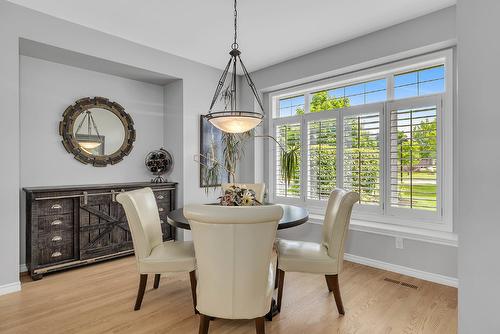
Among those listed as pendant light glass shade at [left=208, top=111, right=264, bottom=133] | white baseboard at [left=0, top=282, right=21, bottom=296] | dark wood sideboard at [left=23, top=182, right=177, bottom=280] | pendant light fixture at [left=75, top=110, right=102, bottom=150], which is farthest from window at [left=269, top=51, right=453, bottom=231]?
white baseboard at [left=0, top=282, right=21, bottom=296]

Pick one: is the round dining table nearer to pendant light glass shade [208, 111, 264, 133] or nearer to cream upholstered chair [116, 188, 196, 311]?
cream upholstered chair [116, 188, 196, 311]

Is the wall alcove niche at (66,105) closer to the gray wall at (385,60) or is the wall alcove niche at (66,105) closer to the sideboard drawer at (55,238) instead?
the sideboard drawer at (55,238)

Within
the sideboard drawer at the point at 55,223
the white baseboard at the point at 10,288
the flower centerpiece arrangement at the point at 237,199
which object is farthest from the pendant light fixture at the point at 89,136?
the flower centerpiece arrangement at the point at 237,199

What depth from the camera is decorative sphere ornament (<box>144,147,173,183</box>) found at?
14.3 feet

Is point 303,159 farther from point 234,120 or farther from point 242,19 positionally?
point 242,19

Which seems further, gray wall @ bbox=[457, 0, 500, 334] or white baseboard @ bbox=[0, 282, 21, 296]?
white baseboard @ bbox=[0, 282, 21, 296]

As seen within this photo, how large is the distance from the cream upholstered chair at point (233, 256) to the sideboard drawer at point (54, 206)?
232cm

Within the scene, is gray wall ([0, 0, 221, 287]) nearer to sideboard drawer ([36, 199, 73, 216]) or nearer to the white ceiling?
the white ceiling

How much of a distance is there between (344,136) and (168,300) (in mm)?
2882

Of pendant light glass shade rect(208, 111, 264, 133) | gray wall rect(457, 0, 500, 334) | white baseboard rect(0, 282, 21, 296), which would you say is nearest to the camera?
gray wall rect(457, 0, 500, 334)

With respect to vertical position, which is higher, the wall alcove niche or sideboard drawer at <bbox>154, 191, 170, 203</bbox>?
the wall alcove niche

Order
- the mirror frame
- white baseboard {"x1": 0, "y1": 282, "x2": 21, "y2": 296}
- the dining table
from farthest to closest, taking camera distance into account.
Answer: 1. the mirror frame
2. white baseboard {"x1": 0, "y1": 282, "x2": 21, "y2": 296}
3. the dining table

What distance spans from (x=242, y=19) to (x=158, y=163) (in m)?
2.40

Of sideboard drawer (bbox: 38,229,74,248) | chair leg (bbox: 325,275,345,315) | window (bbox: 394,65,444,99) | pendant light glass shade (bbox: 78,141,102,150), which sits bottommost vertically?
chair leg (bbox: 325,275,345,315)
